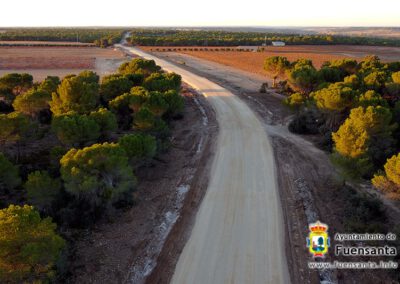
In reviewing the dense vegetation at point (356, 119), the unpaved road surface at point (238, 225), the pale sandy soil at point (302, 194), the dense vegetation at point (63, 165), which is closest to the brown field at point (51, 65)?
the dense vegetation at point (63, 165)

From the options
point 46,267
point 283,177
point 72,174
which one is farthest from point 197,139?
point 46,267

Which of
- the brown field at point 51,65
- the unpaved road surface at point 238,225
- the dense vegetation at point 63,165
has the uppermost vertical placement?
the brown field at point 51,65

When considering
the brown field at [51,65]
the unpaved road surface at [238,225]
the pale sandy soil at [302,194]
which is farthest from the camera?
the brown field at [51,65]

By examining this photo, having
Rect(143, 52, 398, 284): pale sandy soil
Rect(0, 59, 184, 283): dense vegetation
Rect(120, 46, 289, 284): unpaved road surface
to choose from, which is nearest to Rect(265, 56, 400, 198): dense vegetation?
Rect(143, 52, 398, 284): pale sandy soil

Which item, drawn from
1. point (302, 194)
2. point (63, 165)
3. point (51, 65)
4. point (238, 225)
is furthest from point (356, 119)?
point (51, 65)

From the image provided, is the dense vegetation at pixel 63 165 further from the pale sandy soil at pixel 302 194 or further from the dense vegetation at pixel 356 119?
the dense vegetation at pixel 356 119

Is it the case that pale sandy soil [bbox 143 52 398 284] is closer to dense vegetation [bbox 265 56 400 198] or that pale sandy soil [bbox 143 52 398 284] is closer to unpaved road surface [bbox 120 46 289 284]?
unpaved road surface [bbox 120 46 289 284]

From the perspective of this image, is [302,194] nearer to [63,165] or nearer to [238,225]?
[238,225]
